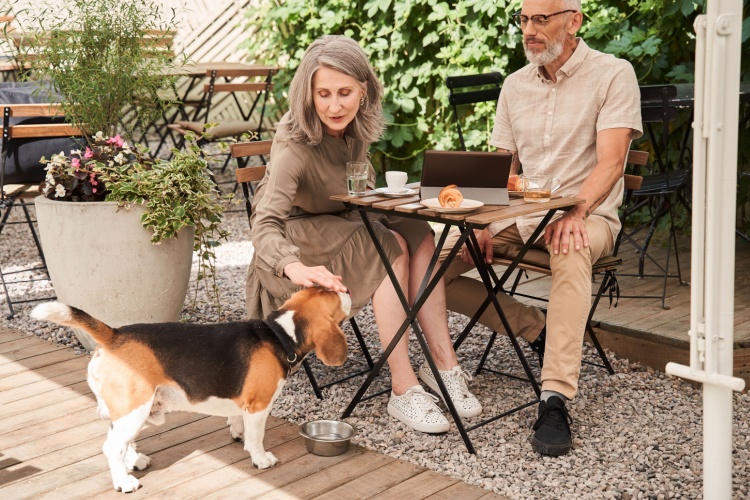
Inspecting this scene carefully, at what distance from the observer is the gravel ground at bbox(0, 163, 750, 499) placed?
2.78m

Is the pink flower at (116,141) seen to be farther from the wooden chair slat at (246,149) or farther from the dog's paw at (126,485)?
the dog's paw at (126,485)

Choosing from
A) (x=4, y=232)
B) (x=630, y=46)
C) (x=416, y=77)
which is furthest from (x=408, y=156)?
(x=4, y=232)

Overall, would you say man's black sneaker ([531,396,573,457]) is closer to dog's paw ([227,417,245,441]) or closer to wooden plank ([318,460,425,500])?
wooden plank ([318,460,425,500])

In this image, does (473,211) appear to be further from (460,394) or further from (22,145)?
(22,145)

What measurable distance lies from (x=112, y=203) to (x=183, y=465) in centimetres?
134

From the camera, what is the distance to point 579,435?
10.3 feet

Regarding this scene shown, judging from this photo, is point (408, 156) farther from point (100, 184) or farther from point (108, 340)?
point (108, 340)

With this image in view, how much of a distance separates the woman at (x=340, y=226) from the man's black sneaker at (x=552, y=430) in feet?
1.08

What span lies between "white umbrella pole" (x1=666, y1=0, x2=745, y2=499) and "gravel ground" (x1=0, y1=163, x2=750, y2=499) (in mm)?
555

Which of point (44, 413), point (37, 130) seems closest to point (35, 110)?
point (37, 130)

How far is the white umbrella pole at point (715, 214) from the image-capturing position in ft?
6.91

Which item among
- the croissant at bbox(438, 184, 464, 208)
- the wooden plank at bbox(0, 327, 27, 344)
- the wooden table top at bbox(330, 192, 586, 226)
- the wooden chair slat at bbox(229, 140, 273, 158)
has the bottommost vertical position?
the wooden plank at bbox(0, 327, 27, 344)

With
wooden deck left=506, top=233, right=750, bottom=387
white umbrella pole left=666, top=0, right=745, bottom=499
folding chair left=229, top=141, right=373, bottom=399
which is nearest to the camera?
white umbrella pole left=666, top=0, right=745, bottom=499

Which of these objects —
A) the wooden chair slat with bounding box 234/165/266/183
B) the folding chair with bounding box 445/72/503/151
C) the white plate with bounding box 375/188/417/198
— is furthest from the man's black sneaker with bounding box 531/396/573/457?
the folding chair with bounding box 445/72/503/151
